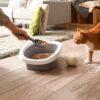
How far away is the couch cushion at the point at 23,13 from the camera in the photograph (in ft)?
12.1

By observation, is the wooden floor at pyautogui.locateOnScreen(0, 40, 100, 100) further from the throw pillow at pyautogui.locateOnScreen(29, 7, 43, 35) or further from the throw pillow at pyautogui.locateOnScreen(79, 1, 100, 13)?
the throw pillow at pyautogui.locateOnScreen(79, 1, 100, 13)

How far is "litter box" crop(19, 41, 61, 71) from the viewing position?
1.59 m

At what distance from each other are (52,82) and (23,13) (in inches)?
100

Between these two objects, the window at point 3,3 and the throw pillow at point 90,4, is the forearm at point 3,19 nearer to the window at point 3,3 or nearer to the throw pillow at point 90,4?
the throw pillow at point 90,4

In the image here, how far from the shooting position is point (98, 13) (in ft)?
10.2

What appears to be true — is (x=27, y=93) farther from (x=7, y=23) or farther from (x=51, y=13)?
(x=51, y=13)

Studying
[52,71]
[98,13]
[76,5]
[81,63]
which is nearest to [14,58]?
[52,71]

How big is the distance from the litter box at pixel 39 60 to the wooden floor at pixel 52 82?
0.05m

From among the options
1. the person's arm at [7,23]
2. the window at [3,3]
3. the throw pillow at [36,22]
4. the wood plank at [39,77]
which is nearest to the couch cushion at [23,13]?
the throw pillow at [36,22]

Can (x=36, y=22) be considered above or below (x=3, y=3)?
below

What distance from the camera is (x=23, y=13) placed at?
3.78 m

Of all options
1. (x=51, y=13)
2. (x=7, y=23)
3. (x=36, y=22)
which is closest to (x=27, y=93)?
(x=7, y=23)

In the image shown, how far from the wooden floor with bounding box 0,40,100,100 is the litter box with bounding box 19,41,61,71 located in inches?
1.8

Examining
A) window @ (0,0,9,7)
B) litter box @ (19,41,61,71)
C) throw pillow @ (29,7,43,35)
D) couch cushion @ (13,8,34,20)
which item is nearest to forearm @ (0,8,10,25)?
litter box @ (19,41,61,71)
